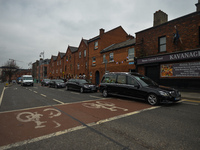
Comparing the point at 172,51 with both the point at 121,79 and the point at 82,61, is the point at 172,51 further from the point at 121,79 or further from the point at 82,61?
the point at 82,61

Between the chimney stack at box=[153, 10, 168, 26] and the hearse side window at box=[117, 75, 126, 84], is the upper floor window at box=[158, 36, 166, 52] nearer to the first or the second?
the chimney stack at box=[153, 10, 168, 26]

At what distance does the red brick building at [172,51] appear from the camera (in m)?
11.5

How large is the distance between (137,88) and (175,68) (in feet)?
25.2

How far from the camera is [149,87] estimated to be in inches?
279

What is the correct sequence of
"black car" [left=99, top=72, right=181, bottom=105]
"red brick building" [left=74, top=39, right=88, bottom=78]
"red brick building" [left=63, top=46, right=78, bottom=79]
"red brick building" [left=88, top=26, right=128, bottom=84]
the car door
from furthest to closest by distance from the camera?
1. "red brick building" [left=63, top=46, right=78, bottom=79]
2. "red brick building" [left=74, top=39, right=88, bottom=78]
3. "red brick building" [left=88, top=26, right=128, bottom=84]
4. the car door
5. "black car" [left=99, top=72, right=181, bottom=105]

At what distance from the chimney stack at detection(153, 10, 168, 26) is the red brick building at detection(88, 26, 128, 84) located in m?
11.0

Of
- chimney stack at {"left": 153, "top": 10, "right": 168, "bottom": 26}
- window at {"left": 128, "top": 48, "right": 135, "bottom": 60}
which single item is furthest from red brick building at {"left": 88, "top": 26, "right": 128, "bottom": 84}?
chimney stack at {"left": 153, "top": 10, "right": 168, "bottom": 26}

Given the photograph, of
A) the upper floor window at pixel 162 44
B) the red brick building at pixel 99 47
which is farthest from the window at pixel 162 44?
the red brick building at pixel 99 47

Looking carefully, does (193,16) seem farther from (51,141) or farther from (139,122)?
(51,141)

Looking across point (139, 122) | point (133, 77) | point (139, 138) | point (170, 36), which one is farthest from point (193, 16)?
point (139, 138)

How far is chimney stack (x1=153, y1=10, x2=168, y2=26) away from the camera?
15219 mm

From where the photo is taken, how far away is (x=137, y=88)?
7484 millimetres

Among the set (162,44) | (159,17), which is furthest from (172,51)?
(159,17)

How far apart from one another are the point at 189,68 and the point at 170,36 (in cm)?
398
